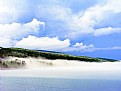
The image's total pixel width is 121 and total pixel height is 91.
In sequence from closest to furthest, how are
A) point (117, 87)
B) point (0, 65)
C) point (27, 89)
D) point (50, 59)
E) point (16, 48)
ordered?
point (27, 89) → point (117, 87) → point (0, 65) → point (50, 59) → point (16, 48)

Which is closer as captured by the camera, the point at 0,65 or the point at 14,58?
the point at 0,65

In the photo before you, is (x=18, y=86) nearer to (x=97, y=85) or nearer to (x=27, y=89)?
(x=27, y=89)

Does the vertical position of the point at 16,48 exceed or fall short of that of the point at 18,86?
A: it exceeds it

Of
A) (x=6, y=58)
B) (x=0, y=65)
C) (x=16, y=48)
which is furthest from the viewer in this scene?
(x=16, y=48)

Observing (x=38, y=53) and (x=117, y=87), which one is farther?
(x=38, y=53)

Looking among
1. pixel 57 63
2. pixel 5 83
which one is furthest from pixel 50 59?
pixel 5 83

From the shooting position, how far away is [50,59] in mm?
61938

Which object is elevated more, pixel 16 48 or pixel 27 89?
pixel 16 48

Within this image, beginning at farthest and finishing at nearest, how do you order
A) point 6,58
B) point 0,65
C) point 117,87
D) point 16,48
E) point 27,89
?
1. point 16,48
2. point 6,58
3. point 0,65
4. point 117,87
5. point 27,89

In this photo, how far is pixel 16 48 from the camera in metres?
66.2

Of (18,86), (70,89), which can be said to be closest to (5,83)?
(18,86)

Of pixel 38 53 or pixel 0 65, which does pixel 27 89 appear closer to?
pixel 0 65

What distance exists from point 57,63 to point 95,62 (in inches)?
323

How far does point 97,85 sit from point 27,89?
644cm
